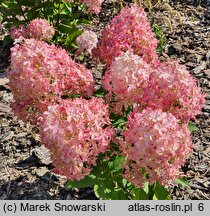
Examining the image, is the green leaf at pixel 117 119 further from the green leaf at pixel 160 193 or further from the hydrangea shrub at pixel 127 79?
the green leaf at pixel 160 193

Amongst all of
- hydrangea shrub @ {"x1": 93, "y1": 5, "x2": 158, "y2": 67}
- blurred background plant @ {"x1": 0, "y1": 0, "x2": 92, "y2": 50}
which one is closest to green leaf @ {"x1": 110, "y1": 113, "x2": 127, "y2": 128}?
hydrangea shrub @ {"x1": 93, "y1": 5, "x2": 158, "y2": 67}

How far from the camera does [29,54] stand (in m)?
2.95

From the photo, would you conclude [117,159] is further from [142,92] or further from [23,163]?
[23,163]

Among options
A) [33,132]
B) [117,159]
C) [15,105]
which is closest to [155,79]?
[117,159]

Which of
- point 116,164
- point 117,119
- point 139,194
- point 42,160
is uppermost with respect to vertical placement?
point 117,119

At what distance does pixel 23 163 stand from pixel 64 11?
8.37ft

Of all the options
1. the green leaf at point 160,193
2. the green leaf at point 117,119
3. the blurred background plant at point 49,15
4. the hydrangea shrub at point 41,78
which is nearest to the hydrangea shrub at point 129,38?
the hydrangea shrub at point 41,78

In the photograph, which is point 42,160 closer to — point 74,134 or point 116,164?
point 116,164

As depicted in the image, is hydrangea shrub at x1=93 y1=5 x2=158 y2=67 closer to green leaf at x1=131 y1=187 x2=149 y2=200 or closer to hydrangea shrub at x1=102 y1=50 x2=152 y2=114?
hydrangea shrub at x1=102 y1=50 x2=152 y2=114

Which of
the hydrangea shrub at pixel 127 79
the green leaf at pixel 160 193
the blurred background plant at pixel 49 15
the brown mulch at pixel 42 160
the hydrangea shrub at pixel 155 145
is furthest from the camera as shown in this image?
the blurred background plant at pixel 49 15

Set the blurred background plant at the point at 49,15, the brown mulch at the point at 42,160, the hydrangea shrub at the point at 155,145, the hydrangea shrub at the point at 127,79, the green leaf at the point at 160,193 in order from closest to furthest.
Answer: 1. the hydrangea shrub at the point at 155,145
2. the hydrangea shrub at the point at 127,79
3. the green leaf at the point at 160,193
4. the brown mulch at the point at 42,160
5. the blurred background plant at the point at 49,15

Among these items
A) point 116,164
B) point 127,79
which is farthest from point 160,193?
point 127,79

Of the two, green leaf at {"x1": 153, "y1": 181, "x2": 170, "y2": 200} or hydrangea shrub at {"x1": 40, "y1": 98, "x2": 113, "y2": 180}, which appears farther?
green leaf at {"x1": 153, "y1": 181, "x2": 170, "y2": 200}

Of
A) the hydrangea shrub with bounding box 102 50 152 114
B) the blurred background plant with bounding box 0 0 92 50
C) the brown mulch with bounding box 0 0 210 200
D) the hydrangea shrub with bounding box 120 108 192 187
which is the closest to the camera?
the hydrangea shrub with bounding box 120 108 192 187
